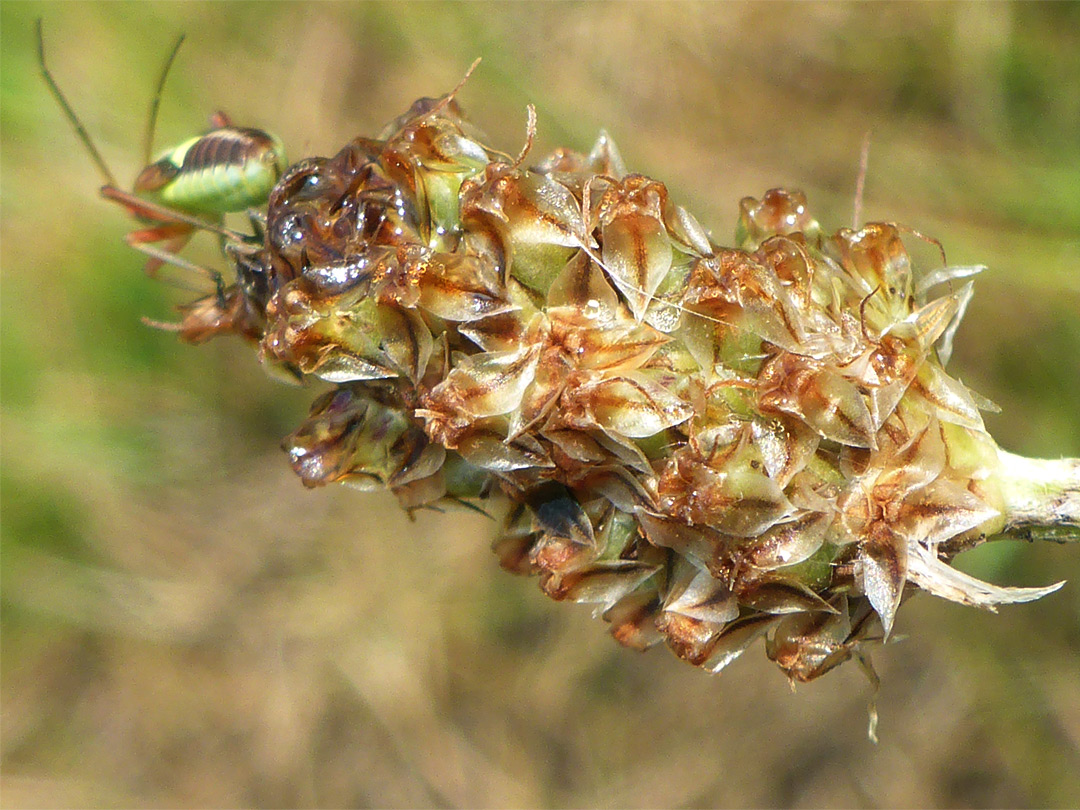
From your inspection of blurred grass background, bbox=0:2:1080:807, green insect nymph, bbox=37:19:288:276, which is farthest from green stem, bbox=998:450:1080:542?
blurred grass background, bbox=0:2:1080:807

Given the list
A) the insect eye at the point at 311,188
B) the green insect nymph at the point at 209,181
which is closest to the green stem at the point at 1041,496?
the insect eye at the point at 311,188

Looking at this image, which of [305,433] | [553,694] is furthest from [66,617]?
[305,433]

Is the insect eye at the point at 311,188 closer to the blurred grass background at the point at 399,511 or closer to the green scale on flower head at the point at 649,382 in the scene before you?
the green scale on flower head at the point at 649,382

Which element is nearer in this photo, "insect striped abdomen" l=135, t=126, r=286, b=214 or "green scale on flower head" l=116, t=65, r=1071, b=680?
"green scale on flower head" l=116, t=65, r=1071, b=680

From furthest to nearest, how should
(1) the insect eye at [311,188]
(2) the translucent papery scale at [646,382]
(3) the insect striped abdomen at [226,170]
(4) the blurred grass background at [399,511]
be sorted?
(4) the blurred grass background at [399,511], (3) the insect striped abdomen at [226,170], (1) the insect eye at [311,188], (2) the translucent papery scale at [646,382]

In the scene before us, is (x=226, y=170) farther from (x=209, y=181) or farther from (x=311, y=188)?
(x=311, y=188)

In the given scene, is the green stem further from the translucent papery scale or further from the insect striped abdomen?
the insect striped abdomen

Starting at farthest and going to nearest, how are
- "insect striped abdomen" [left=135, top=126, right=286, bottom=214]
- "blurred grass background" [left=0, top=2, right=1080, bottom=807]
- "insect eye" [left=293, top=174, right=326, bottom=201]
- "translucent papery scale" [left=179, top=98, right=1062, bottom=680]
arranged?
1. "blurred grass background" [left=0, top=2, right=1080, bottom=807]
2. "insect striped abdomen" [left=135, top=126, right=286, bottom=214]
3. "insect eye" [left=293, top=174, right=326, bottom=201]
4. "translucent papery scale" [left=179, top=98, right=1062, bottom=680]
